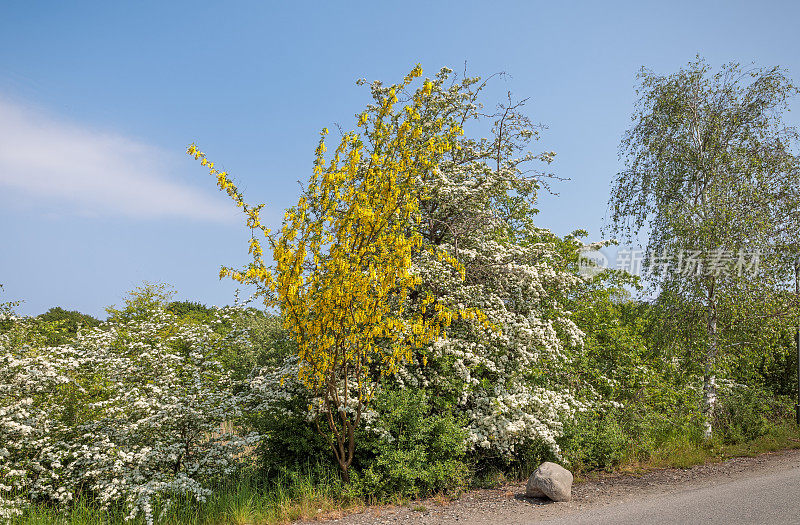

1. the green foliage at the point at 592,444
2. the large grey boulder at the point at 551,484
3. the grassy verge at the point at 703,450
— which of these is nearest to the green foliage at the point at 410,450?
the large grey boulder at the point at 551,484

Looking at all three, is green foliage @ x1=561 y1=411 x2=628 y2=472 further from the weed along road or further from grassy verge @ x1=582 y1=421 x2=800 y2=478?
the weed along road

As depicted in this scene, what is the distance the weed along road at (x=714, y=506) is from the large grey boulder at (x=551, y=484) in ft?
1.66

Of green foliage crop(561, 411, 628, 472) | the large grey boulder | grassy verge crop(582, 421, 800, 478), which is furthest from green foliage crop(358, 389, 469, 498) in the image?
grassy verge crop(582, 421, 800, 478)

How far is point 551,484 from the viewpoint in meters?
7.69

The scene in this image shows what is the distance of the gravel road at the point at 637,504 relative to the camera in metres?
6.82

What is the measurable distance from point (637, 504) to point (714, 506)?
1.00 m

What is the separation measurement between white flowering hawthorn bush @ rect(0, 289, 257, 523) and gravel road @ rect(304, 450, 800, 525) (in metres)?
3.08

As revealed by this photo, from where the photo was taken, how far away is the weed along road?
6667 mm

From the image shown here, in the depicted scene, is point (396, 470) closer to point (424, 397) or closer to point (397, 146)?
point (424, 397)

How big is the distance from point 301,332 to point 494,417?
373 cm

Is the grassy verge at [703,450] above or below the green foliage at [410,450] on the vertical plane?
below

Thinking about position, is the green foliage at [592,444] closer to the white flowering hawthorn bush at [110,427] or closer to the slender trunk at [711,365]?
the slender trunk at [711,365]

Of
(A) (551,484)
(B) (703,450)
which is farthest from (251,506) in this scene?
(B) (703,450)

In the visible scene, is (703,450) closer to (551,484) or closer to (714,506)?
(714,506)
